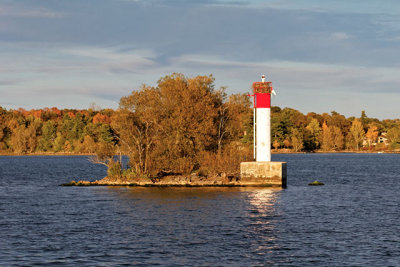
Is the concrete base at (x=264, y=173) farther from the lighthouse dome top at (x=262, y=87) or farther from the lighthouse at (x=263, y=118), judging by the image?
the lighthouse dome top at (x=262, y=87)

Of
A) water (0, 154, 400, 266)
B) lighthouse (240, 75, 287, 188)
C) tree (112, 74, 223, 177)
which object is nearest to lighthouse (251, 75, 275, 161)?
lighthouse (240, 75, 287, 188)

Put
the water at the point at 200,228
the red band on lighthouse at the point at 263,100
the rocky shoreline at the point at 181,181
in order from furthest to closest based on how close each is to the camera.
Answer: the rocky shoreline at the point at 181,181
the red band on lighthouse at the point at 263,100
the water at the point at 200,228

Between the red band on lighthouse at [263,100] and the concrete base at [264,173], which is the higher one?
the red band on lighthouse at [263,100]

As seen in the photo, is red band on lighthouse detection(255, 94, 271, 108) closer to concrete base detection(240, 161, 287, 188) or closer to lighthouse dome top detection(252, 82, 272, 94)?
lighthouse dome top detection(252, 82, 272, 94)

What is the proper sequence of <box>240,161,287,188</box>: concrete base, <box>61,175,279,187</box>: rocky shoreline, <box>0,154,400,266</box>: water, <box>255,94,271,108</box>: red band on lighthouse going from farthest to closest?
<box>61,175,279,187</box>: rocky shoreline < <box>255,94,271,108</box>: red band on lighthouse < <box>240,161,287,188</box>: concrete base < <box>0,154,400,266</box>: water

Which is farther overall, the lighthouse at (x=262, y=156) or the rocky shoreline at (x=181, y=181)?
the rocky shoreline at (x=181, y=181)

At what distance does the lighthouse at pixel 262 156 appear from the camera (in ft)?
190

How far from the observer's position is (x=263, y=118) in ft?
191

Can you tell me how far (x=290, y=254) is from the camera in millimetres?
26781

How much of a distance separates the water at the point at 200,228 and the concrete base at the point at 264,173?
1613 mm

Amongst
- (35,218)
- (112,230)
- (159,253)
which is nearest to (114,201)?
(35,218)

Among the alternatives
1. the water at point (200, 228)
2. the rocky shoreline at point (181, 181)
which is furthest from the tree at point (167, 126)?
the water at point (200, 228)

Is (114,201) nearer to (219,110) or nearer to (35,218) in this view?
(35,218)

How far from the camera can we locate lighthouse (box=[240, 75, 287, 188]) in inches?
2276
